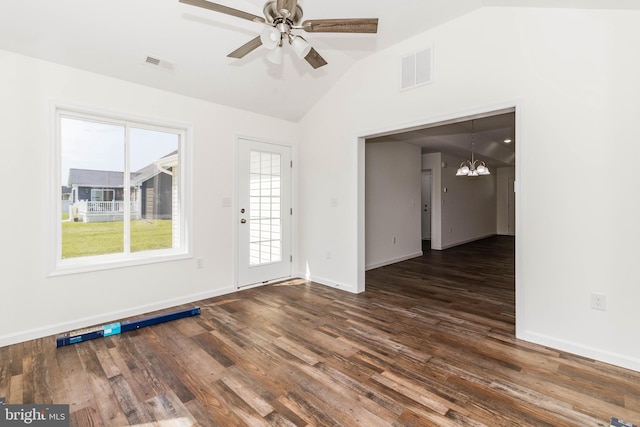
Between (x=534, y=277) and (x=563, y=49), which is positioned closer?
(x=563, y=49)

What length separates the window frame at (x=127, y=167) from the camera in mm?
2883

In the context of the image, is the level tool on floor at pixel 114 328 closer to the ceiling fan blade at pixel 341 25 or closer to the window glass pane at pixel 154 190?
the window glass pane at pixel 154 190

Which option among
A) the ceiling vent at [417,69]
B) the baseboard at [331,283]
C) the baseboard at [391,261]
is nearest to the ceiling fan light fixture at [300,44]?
the ceiling vent at [417,69]

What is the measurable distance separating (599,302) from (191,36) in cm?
436

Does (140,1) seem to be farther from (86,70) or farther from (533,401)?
(533,401)

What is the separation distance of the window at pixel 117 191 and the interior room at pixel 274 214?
0.08ft

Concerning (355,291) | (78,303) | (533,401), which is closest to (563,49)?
(533,401)

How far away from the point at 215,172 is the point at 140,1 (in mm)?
1907

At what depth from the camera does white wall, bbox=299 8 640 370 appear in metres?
2.28

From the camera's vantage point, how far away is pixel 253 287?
4.39 meters

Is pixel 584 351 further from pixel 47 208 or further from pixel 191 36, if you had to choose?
pixel 47 208

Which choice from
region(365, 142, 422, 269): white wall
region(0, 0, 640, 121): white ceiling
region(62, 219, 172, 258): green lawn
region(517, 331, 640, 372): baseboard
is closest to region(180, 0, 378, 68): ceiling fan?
region(0, 0, 640, 121): white ceiling

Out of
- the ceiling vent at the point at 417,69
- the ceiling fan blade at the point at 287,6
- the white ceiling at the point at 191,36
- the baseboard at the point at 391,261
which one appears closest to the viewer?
the ceiling fan blade at the point at 287,6

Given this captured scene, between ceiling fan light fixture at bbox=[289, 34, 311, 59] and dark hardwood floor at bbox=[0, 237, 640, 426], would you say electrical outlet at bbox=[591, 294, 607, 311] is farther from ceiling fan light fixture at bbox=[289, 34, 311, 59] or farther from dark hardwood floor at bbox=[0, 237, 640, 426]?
ceiling fan light fixture at bbox=[289, 34, 311, 59]
